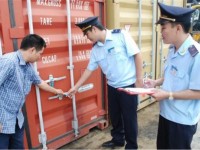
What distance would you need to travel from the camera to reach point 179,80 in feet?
5.23

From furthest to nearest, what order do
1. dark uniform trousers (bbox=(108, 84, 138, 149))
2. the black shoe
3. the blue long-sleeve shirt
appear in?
the black shoe < dark uniform trousers (bbox=(108, 84, 138, 149)) < the blue long-sleeve shirt

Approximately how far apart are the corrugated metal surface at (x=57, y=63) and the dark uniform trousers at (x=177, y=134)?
49.0 inches

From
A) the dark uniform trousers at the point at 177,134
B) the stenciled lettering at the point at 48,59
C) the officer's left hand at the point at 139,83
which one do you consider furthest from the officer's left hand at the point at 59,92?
the dark uniform trousers at the point at 177,134

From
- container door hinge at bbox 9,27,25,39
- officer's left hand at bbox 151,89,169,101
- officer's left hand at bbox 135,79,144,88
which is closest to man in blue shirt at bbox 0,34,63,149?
container door hinge at bbox 9,27,25,39

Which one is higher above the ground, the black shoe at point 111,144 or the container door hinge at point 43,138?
the container door hinge at point 43,138

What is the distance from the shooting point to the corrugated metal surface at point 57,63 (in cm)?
208

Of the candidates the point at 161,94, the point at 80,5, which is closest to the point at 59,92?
the point at 80,5

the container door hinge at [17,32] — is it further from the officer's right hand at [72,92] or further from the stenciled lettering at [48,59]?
the officer's right hand at [72,92]

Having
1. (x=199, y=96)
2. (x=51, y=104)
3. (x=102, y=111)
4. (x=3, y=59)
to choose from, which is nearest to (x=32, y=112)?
(x=51, y=104)

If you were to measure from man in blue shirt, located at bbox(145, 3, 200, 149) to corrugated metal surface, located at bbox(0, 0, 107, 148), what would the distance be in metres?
1.21

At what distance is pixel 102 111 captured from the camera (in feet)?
10.5

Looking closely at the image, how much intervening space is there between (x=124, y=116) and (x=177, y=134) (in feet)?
3.06

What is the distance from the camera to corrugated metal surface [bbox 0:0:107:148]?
2.08 metres

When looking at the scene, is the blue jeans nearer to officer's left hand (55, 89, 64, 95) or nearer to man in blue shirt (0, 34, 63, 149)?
man in blue shirt (0, 34, 63, 149)
